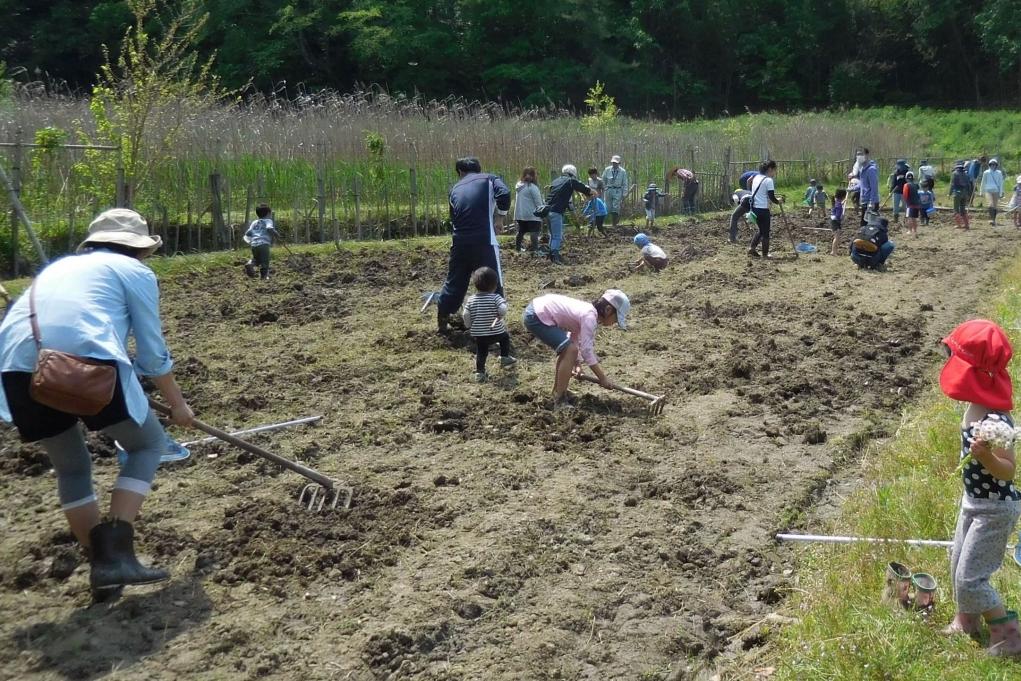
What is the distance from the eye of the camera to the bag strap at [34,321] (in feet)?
14.4

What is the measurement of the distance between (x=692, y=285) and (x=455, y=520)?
878cm

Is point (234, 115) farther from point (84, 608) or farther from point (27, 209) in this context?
point (84, 608)

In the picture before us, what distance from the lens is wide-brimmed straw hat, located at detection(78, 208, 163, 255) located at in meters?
4.80

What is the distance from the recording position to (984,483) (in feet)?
12.7

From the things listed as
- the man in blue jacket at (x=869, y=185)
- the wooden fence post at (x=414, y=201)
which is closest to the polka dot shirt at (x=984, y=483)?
the wooden fence post at (x=414, y=201)

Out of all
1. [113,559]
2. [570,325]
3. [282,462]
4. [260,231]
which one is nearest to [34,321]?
[113,559]

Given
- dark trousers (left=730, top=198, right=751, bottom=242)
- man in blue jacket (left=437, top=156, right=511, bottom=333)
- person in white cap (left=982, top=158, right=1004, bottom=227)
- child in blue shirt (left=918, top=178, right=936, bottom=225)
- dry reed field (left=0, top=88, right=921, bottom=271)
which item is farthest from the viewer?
person in white cap (left=982, top=158, right=1004, bottom=227)

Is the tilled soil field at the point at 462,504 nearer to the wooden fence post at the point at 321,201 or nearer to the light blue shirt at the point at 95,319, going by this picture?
the light blue shirt at the point at 95,319

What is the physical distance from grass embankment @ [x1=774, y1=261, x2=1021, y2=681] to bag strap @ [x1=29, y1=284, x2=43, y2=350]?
3437 millimetres

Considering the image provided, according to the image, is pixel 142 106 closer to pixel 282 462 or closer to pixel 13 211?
pixel 13 211

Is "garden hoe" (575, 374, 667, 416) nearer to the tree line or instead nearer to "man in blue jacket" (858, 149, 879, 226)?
"man in blue jacket" (858, 149, 879, 226)

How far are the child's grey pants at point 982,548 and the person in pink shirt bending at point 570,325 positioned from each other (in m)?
3.89

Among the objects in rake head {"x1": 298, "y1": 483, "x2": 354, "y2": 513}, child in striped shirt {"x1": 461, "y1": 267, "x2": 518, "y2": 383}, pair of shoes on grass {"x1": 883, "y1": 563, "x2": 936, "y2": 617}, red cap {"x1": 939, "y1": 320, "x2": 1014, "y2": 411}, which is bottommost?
rake head {"x1": 298, "y1": 483, "x2": 354, "y2": 513}

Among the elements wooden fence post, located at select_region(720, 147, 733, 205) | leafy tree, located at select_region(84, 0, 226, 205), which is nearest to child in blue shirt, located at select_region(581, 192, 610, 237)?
leafy tree, located at select_region(84, 0, 226, 205)
